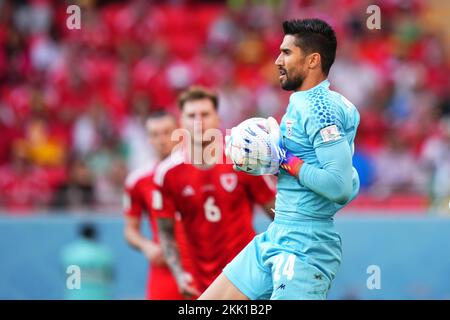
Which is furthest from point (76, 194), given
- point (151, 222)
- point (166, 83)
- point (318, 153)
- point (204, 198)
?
point (318, 153)

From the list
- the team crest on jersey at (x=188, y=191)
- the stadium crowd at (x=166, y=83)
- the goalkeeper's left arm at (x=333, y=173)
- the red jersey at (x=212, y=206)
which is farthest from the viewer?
the stadium crowd at (x=166, y=83)

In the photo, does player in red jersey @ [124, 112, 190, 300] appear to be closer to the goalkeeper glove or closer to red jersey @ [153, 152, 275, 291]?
red jersey @ [153, 152, 275, 291]

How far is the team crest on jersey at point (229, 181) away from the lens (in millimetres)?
7156

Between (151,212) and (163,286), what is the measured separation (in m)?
0.66

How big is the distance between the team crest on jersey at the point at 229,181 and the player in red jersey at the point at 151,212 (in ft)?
3.68

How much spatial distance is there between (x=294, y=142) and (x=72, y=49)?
10.3 meters

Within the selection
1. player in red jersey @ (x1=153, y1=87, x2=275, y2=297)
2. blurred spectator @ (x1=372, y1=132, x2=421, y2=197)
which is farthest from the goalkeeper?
blurred spectator @ (x1=372, y1=132, x2=421, y2=197)

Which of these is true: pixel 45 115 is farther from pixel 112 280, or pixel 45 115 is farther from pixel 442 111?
pixel 442 111

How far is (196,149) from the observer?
7367mm

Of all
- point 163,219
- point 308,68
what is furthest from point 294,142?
point 163,219

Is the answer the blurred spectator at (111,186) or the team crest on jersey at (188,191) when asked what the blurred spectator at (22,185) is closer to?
the blurred spectator at (111,186)

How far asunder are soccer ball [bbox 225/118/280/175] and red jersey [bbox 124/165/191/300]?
6.90 feet

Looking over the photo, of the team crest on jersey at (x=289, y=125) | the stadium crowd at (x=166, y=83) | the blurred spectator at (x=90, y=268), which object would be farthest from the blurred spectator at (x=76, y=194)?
the team crest on jersey at (x=289, y=125)

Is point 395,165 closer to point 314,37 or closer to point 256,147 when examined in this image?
point 314,37
